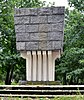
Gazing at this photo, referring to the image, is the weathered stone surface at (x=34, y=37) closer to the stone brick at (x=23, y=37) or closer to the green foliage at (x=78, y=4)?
the stone brick at (x=23, y=37)

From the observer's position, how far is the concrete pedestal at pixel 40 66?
4582mm

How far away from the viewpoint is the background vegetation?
10.4 m

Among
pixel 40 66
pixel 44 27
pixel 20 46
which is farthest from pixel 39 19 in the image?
pixel 40 66

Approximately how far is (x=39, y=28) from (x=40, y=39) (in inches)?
8.6

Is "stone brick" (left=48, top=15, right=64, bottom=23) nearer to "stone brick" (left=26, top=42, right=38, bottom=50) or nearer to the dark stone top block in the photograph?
the dark stone top block

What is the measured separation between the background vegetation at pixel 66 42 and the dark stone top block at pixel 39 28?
4.75 meters

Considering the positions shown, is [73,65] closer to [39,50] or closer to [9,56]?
[9,56]

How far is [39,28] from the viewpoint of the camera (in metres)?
4.59

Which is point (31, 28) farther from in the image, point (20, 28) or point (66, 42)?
point (66, 42)

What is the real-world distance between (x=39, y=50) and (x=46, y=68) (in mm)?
372

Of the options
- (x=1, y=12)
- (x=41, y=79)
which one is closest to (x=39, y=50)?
(x=41, y=79)

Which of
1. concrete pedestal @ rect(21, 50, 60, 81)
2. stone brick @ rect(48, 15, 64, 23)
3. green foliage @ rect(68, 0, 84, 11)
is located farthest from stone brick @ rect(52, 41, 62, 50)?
green foliage @ rect(68, 0, 84, 11)

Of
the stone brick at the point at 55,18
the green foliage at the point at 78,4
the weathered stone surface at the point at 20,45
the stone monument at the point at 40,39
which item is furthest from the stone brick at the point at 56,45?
the green foliage at the point at 78,4

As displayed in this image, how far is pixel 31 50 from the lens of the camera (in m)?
4.51
